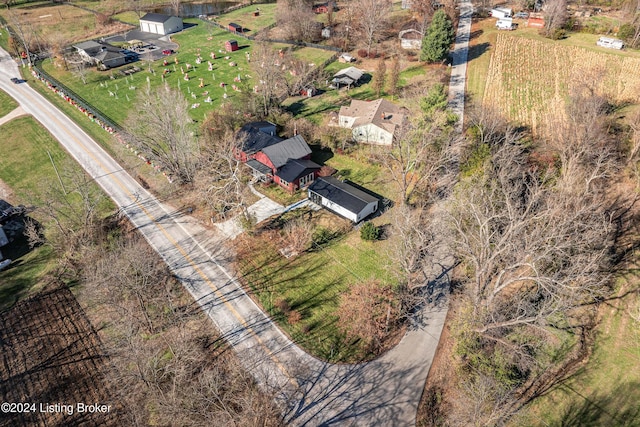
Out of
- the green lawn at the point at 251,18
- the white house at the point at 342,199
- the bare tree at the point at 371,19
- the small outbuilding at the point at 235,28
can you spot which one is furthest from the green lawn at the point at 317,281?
the green lawn at the point at 251,18

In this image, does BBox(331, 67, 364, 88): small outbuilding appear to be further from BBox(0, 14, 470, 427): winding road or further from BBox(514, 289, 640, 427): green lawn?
BBox(514, 289, 640, 427): green lawn

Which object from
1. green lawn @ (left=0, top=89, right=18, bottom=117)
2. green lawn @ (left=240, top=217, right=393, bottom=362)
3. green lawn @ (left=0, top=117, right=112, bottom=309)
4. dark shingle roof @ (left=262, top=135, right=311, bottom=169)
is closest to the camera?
green lawn @ (left=240, top=217, right=393, bottom=362)

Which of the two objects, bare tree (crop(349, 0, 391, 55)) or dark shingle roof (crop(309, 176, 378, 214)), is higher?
bare tree (crop(349, 0, 391, 55))

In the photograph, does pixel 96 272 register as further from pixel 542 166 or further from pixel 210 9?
A: pixel 210 9

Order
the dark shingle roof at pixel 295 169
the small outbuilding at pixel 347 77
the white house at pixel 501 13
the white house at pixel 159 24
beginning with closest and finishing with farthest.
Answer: the dark shingle roof at pixel 295 169
the small outbuilding at pixel 347 77
the white house at pixel 501 13
the white house at pixel 159 24

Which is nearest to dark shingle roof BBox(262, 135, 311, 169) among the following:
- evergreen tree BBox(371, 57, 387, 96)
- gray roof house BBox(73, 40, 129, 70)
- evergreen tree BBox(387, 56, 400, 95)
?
evergreen tree BBox(371, 57, 387, 96)

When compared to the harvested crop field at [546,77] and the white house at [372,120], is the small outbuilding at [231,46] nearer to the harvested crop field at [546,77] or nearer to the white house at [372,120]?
the white house at [372,120]

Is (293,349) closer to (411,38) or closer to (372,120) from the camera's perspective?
(372,120)
